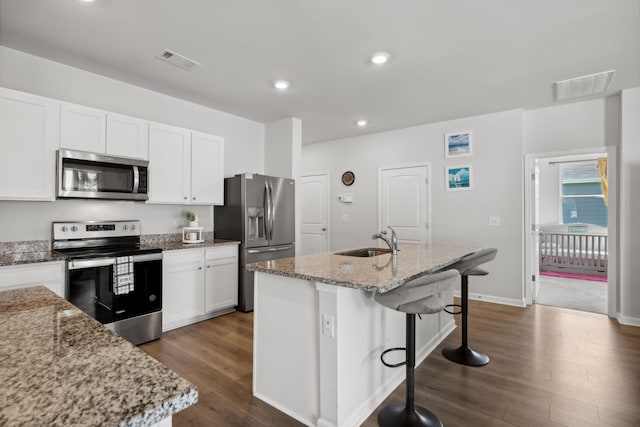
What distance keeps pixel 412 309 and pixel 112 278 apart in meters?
2.51

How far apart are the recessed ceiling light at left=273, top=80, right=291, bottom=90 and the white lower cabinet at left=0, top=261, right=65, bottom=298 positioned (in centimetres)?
254

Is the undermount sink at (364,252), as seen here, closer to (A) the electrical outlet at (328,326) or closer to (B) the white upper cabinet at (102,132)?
(A) the electrical outlet at (328,326)

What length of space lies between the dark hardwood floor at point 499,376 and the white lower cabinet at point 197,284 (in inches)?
6.2

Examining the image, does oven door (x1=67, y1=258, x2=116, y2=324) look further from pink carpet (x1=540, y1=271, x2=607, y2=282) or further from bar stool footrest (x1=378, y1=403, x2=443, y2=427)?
pink carpet (x1=540, y1=271, x2=607, y2=282)

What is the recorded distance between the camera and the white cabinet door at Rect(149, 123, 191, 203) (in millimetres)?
3447

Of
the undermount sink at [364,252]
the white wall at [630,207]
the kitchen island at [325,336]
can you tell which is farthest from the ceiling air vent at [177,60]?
the white wall at [630,207]

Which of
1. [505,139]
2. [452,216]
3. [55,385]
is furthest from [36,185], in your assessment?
[505,139]

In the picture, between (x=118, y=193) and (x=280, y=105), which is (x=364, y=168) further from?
(x=118, y=193)

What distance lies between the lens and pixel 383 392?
217cm

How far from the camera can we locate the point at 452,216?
4.82m

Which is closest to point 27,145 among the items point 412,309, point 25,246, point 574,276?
point 25,246

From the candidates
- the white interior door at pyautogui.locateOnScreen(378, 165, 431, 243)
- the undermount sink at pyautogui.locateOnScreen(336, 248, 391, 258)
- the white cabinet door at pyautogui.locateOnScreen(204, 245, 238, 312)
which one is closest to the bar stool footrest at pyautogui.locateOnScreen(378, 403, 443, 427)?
the undermount sink at pyautogui.locateOnScreen(336, 248, 391, 258)

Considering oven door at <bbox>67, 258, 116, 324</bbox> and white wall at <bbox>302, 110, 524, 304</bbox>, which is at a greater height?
A: white wall at <bbox>302, 110, 524, 304</bbox>

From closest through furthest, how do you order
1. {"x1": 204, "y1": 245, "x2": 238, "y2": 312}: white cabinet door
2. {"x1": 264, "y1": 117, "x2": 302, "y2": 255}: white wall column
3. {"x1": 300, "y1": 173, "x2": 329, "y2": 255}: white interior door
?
{"x1": 204, "y1": 245, "x2": 238, "y2": 312}: white cabinet door, {"x1": 264, "y1": 117, "x2": 302, "y2": 255}: white wall column, {"x1": 300, "y1": 173, "x2": 329, "y2": 255}: white interior door
